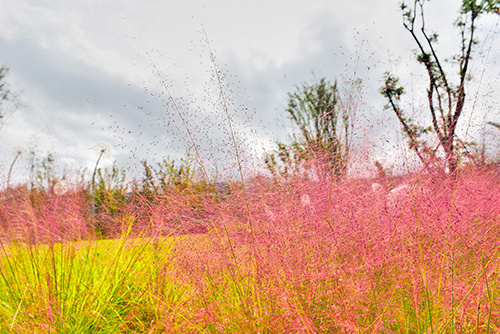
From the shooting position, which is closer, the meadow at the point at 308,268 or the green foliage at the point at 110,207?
the meadow at the point at 308,268

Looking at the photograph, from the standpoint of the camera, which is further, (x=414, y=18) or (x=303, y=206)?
(x=414, y=18)

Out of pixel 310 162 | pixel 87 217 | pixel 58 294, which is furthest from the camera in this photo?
pixel 87 217

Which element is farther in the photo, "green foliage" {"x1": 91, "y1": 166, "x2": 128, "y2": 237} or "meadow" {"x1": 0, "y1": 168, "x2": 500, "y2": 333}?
"green foliage" {"x1": 91, "y1": 166, "x2": 128, "y2": 237}

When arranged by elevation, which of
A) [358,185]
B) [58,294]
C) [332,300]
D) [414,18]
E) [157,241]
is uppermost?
[414,18]

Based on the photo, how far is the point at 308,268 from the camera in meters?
1.36

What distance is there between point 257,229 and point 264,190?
0.45m

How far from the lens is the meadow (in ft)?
3.92

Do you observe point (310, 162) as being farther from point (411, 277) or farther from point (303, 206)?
point (411, 277)

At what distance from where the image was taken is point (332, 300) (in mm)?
1239

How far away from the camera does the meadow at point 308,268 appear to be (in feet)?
3.92

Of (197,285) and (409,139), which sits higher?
(409,139)

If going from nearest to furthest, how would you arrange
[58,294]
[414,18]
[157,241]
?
1. [58,294]
2. [157,241]
3. [414,18]

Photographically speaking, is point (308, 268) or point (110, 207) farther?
point (110, 207)

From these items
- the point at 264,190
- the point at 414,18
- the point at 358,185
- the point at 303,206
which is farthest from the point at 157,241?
the point at 414,18
